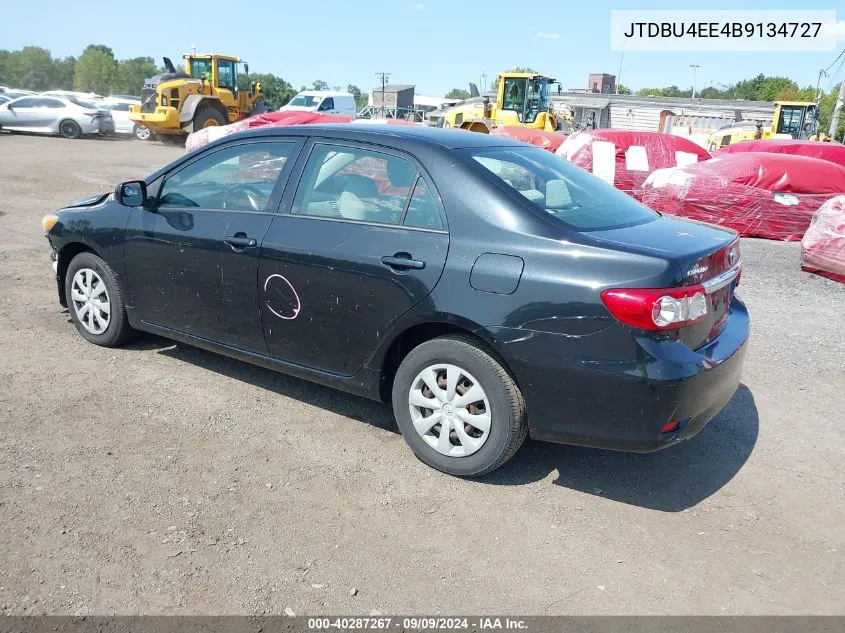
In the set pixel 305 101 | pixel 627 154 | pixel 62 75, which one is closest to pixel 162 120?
pixel 305 101

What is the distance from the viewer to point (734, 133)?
30.0 metres

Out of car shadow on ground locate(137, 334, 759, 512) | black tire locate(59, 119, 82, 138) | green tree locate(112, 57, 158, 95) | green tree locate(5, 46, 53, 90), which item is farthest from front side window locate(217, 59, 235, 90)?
green tree locate(5, 46, 53, 90)

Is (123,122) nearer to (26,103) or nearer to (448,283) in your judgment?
(26,103)

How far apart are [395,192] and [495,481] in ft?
5.18

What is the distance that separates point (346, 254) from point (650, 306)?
1.56 m

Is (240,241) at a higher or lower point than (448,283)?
higher

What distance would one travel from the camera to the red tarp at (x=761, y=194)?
10594 mm

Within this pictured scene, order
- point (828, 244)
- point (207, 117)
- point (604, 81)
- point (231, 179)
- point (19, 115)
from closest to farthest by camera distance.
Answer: point (231, 179)
point (828, 244)
point (207, 117)
point (19, 115)
point (604, 81)

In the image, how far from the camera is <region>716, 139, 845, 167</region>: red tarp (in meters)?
14.2

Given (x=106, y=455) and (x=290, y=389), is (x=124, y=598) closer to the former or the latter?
(x=106, y=455)

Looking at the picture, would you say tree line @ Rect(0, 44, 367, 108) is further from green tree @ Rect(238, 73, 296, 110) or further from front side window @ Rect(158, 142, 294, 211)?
front side window @ Rect(158, 142, 294, 211)

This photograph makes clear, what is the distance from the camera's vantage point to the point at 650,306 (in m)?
3.02

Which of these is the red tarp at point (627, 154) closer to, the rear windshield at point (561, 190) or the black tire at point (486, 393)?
the rear windshield at point (561, 190)

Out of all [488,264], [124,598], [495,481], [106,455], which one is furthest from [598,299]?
[106,455]
